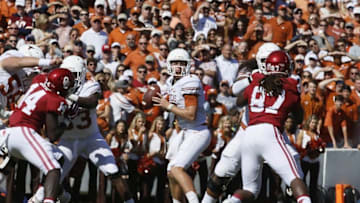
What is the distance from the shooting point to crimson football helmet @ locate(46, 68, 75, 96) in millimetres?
7520

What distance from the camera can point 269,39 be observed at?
1277 cm

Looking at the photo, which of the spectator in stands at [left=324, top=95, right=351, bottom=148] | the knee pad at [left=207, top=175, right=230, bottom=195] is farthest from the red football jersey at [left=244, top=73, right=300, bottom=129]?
the spectator in stands at [left=324, top=95, right=351, bottom=148]

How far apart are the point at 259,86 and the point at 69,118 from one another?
2125mm

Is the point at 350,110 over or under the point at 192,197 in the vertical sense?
over

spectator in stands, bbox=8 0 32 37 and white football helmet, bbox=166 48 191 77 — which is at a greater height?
spectator in stands, bbox=8 0 32 37

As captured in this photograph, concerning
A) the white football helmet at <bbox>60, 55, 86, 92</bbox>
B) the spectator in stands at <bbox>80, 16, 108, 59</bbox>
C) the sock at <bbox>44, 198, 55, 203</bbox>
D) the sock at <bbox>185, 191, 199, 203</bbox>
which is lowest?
the sock at <bbox>185, 191, 199, 203</bbox>

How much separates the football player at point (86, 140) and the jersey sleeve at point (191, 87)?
0.92 m

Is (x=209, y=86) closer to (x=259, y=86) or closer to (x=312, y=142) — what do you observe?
(x=312, y=142)

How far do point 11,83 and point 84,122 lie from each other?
1.32 m

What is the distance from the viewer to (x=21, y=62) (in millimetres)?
8500

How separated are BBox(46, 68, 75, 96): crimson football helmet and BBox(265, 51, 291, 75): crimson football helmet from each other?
1.97 meters

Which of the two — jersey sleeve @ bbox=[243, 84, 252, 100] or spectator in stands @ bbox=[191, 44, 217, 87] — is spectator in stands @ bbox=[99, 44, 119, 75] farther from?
jersey sleeve @ bbox=[243, 84, 252, 100]

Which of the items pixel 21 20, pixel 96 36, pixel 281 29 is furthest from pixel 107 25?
pixel 281 29

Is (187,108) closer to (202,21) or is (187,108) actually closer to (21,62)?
(21,62)
